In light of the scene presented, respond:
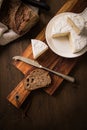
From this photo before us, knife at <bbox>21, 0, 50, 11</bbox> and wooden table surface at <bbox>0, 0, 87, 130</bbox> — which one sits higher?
knife at <bbox>21, 0, 50, 11</bbox>

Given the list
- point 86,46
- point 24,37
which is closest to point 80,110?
point 86,46

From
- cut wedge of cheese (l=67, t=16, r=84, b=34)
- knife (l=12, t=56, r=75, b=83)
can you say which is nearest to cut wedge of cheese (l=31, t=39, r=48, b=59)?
knife (l=12, t=56, r=75, b=83)

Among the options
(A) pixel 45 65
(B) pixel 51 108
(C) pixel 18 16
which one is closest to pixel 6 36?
(C) pixel 18 16

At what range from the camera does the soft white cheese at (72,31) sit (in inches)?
36.8

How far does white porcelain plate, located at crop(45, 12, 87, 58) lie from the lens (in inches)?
37.6

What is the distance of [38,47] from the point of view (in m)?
0.95

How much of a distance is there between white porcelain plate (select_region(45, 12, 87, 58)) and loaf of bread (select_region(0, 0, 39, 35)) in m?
0.07

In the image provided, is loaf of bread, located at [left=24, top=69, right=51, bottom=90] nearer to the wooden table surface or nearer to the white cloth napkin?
the wooden table surface

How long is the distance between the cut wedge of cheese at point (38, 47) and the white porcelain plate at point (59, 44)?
0.08ft

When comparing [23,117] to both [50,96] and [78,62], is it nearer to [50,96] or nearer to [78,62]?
[50,96]

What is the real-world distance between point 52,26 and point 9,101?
0.34 meters

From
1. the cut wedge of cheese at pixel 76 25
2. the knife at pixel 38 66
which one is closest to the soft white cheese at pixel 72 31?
the cut wedge of cheese at pixel 76 25

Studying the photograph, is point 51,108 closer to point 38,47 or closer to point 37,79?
point 37,79

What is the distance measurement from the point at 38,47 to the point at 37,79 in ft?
0.40
